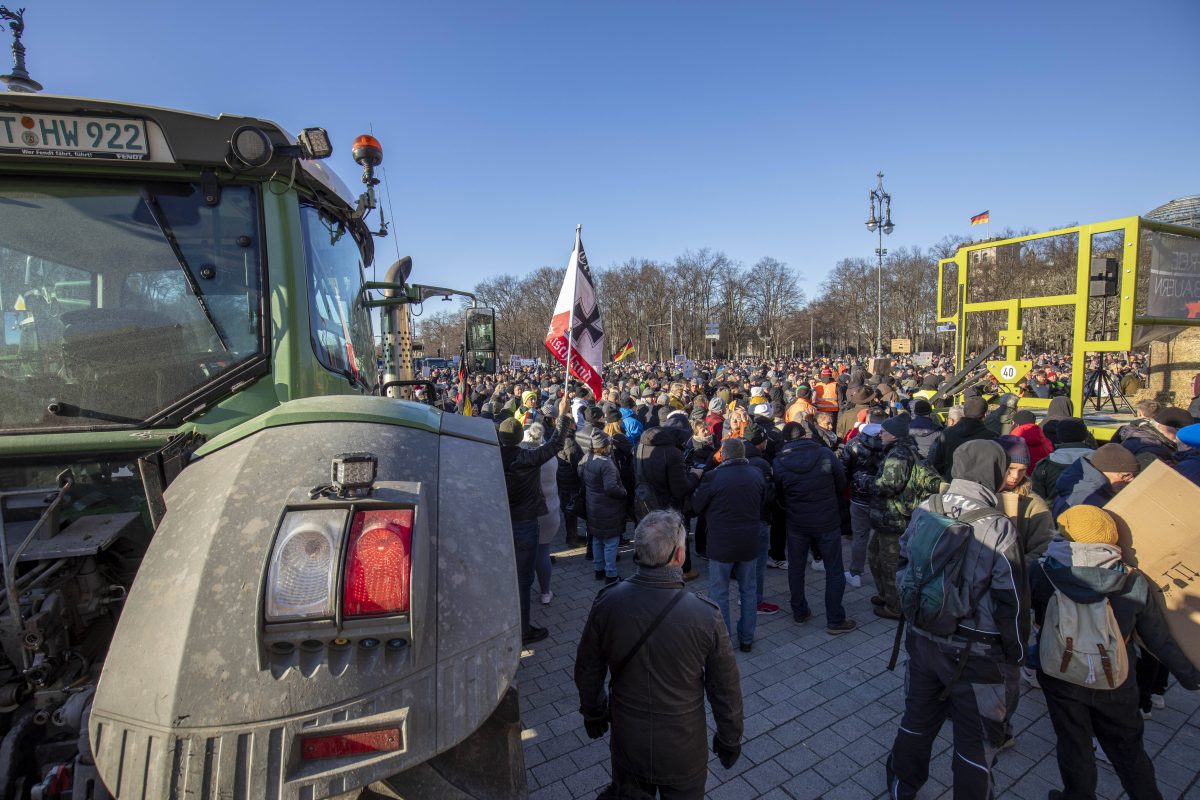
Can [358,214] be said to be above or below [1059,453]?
above

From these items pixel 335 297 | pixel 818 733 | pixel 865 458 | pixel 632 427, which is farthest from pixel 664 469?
pixel 335 297

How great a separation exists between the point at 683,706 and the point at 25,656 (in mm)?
2319

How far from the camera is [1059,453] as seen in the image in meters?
5.66

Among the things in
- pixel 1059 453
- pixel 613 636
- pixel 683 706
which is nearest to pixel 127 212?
pixel 613 636

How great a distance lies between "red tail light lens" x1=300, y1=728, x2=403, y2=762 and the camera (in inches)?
48.6

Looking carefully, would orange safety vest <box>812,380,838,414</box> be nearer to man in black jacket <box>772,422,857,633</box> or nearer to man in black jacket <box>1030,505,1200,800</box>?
man in black jacket <box>772,422,857,633</box>

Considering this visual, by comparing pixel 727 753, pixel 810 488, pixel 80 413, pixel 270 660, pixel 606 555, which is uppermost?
pixel 80 413

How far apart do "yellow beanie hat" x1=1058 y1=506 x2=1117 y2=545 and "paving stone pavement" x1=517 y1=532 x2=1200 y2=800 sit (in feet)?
5.34

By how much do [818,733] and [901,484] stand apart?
8.00ft

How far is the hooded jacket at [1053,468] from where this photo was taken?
5539 millimetres

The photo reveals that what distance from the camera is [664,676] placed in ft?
8.34

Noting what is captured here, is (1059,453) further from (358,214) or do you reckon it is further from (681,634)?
(358,214)

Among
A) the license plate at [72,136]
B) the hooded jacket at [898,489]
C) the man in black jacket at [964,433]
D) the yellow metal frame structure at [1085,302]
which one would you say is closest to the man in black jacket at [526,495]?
the hooded jacket at [898,489]

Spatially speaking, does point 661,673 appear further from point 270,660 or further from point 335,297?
point 335,297
